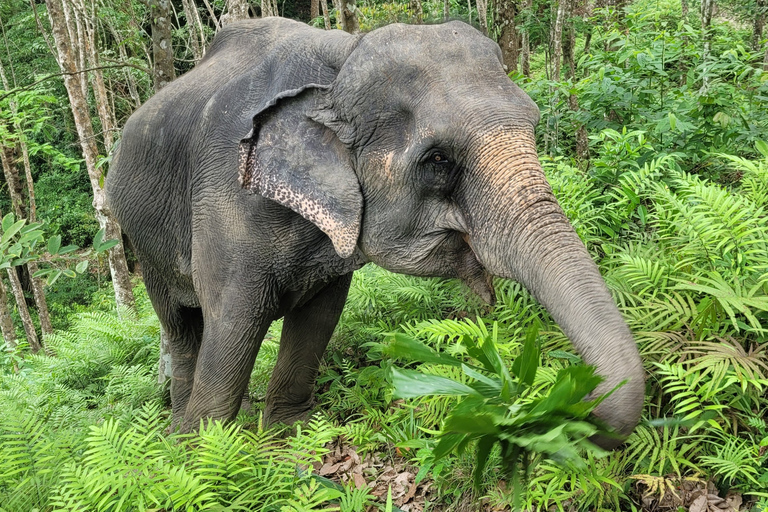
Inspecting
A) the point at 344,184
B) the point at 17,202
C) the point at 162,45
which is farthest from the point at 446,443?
the point at 17,202

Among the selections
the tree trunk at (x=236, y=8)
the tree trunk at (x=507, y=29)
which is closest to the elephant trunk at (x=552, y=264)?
the tree trunk at (x=236, y=8)

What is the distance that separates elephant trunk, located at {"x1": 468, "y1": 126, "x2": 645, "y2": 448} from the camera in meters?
1.99

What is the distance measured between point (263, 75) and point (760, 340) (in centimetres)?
276

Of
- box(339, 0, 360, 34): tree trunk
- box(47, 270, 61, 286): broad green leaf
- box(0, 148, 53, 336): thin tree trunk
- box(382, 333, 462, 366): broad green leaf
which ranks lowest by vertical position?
box(0, 148, 53, 336): thin tree trunk

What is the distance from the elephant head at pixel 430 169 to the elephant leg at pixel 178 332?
1780 millimetres

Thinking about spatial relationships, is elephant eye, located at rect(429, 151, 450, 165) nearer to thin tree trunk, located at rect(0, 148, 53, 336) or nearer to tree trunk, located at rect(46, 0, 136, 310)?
tree trunk, located at rect(46, 0, 136, 310)

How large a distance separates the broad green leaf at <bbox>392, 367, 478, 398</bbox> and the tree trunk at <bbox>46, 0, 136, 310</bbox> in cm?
766

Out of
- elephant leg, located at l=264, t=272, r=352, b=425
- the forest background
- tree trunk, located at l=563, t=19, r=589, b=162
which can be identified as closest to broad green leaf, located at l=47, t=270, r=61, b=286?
the forest background

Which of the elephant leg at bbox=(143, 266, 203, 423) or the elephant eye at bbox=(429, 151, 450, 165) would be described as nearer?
the elephant eye at bbox=(429, 151, 450, 165)

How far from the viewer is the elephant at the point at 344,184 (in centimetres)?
242

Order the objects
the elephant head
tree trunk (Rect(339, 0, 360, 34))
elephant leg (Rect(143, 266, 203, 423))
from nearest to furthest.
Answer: the elephant head, elephant leg (Rect(143, 266, 203, 423)), tree trunk (Rect(339, 0, 360, 34))

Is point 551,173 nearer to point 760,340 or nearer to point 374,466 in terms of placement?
point 760,340

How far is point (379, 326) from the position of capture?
5004 mm

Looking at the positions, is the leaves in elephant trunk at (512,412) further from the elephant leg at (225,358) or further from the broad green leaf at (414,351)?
the elephant leg at (225,358)
